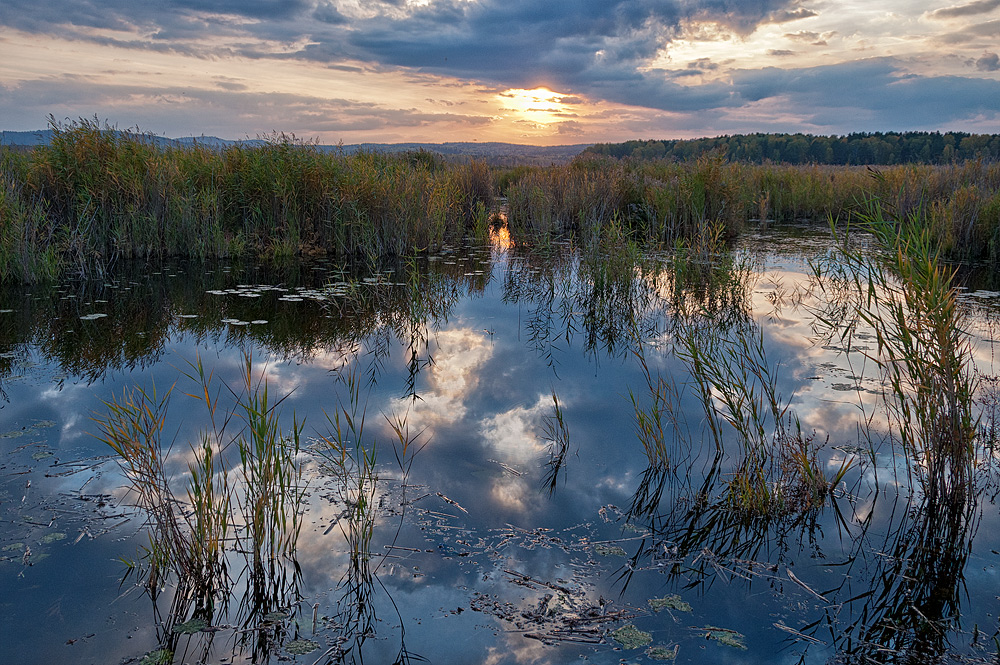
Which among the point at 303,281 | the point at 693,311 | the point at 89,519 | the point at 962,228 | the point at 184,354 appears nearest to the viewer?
the point at 89,519

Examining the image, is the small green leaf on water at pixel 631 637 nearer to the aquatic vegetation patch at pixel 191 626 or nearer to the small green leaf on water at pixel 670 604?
the small green leaf on water at pixel 670 604

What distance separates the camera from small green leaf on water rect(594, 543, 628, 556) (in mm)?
3217

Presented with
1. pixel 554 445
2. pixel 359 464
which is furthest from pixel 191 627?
pixel 554 445

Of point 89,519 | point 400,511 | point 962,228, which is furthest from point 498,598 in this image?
point 962,228

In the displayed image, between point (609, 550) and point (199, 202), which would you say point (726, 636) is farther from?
point (199, 202)

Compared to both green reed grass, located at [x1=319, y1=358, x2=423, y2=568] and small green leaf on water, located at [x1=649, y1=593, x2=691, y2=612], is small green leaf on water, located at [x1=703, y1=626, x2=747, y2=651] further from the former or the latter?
green reed grass, located at [x1=319, y1=358, x2=423, y2=568]

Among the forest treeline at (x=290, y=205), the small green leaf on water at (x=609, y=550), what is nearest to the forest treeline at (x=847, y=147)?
the forest treeline at (x=290, y=205)

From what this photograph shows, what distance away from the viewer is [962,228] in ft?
37.9

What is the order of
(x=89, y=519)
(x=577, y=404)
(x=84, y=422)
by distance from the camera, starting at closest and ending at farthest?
1. (x=89, y=519)
2. (x=84, y=422)
3. (x=577, y=404)

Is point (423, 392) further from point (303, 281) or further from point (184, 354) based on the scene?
point (303, 281)

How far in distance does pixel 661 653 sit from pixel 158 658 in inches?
77.1

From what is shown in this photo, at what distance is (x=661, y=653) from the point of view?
2533 millimetres

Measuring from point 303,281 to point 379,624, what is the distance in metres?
8.04

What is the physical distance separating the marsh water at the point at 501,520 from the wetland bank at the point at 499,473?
0.06 feet
